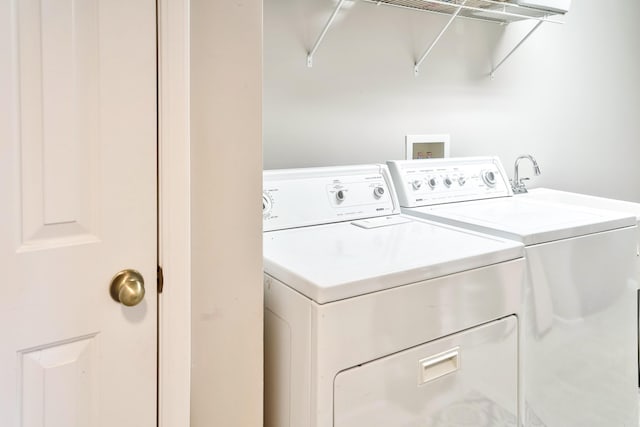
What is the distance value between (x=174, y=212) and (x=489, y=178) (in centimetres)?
155

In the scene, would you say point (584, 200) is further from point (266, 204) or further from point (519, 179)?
point (266, 204)

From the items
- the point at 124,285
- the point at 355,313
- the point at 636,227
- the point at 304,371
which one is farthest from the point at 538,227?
the point at 124,285

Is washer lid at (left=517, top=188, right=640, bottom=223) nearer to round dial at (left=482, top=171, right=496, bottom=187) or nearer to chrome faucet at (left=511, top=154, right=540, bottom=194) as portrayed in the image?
chrome faucet at (left=511, top=154, right=540, bottom=194)

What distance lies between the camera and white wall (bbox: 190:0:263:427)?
962 mm

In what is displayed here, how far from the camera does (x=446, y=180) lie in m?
1.94

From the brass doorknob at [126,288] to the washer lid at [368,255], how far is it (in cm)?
35

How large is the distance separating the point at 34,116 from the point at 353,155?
138 cm

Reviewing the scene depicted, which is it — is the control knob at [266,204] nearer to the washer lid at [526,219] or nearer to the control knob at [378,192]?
the control knob at [378,192]

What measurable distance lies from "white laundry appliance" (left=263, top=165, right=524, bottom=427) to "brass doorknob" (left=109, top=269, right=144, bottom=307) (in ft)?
1.15

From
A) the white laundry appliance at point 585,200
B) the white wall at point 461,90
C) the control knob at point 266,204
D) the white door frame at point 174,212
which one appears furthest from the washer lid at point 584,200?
the white door frame at point 174,212

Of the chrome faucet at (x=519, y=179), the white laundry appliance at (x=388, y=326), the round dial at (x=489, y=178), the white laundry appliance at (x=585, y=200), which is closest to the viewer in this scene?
the white laundry appliance at (x=388, y=326)

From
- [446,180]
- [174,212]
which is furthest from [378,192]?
[174,212]

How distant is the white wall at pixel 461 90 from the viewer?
1.82 meters

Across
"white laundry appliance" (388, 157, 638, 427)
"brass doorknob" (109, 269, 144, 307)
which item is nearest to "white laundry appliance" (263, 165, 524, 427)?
"white laundry appliance" (388, 157, 638, 427)
